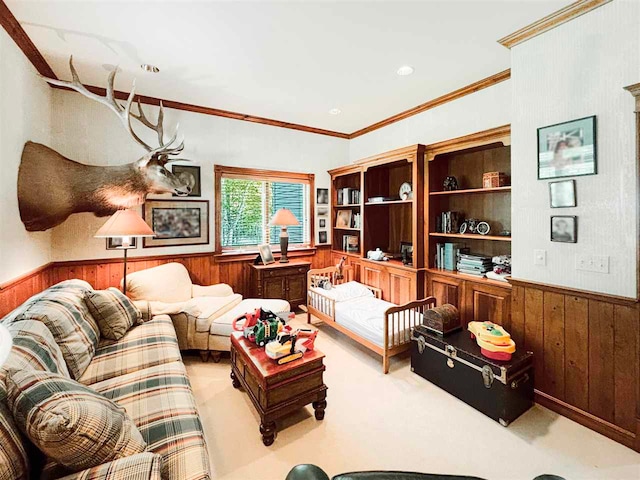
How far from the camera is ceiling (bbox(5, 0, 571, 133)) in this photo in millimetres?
2043

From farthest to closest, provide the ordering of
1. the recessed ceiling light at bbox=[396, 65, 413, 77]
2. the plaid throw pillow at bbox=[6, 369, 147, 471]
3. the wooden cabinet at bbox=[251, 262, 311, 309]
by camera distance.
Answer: the wooden cabinet at bbox=[251, 262, 311, 309] → the recessed ceiling light at bbox=[396, 65, 413, 77] → the plaid throw pillow at bbox=[6, 369, 147, 471]

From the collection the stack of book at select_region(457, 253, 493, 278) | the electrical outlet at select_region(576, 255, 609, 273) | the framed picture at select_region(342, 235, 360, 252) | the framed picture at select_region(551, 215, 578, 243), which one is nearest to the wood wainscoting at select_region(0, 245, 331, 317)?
the framed picture at select_region(342, 235, 360, 252)

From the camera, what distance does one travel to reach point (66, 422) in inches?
37.8

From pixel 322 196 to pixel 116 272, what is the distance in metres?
3.04

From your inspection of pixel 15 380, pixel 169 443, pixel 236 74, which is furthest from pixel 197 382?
pixel 236 74

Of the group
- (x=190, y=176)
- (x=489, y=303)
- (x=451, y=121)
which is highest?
(x=451, y=121)

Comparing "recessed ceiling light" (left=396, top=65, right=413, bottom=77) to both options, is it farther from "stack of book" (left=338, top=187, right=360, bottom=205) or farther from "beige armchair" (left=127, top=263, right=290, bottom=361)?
"beige armchair" (left=127, top=263, right=290, bottom=361)

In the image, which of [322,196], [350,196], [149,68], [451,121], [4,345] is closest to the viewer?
[4,345]

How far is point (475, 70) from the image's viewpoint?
287 cm

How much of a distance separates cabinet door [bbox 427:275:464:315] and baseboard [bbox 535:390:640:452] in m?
1.00

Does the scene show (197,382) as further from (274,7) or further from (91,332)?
(274,7)

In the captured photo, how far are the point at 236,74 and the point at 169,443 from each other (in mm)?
3044

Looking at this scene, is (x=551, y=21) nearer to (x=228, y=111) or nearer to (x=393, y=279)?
(x=393, y=279)

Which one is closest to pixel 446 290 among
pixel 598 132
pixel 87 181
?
pixel 598 132
